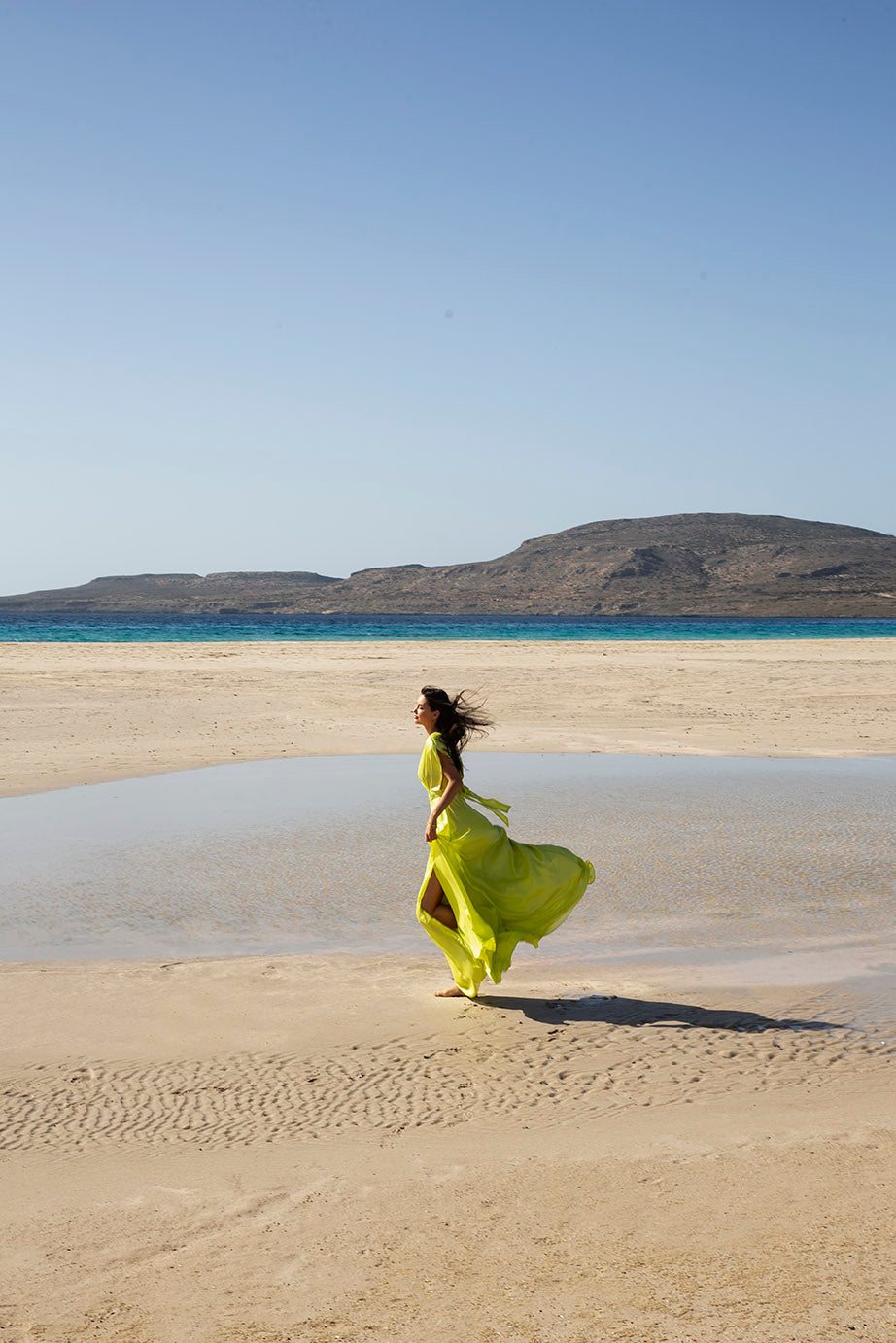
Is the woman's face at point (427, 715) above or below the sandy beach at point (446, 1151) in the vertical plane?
above

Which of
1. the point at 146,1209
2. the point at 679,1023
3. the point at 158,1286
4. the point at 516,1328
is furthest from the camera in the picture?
the point at 679,1023

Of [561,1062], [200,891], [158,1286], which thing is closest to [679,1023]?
[561,1062]

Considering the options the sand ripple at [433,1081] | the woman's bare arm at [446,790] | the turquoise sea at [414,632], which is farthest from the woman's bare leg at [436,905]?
the turquoise sea at [414,632]

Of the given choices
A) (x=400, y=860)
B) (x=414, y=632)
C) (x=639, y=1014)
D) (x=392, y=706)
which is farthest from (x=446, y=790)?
(x=414, y=632)

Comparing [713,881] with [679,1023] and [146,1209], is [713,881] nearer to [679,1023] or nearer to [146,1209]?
[679,1023]

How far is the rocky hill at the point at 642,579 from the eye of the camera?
123 metres

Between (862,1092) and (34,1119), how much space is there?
10.2ft

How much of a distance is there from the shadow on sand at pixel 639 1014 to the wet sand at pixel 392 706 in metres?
7.71

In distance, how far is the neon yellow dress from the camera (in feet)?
18.7

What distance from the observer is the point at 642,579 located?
453ft

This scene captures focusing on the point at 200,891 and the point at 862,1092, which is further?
the point at 200,891

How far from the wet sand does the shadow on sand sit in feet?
25.3

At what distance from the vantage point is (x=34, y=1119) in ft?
13.9

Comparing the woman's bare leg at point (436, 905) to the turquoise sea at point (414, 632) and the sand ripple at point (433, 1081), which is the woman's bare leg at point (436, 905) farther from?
the turquoise sea at point (414, 632)
